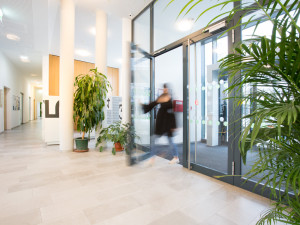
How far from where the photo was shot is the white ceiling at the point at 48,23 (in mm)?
4276

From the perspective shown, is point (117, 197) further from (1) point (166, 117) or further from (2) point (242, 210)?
(1) point (166, 117)

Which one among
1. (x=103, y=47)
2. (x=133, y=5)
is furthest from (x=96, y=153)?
(x=133, y=5)

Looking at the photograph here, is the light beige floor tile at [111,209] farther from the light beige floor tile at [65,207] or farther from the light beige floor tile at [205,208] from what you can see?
the light beige floor tile at [205,208]

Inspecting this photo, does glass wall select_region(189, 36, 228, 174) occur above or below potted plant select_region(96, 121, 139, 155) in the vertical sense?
above

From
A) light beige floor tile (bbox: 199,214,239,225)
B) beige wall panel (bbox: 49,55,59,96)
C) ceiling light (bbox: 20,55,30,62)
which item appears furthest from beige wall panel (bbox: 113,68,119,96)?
light beige floor tile (bbox: 199,214,239,225)

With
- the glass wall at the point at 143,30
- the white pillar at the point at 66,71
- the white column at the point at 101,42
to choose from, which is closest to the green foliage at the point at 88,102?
the white pillar at the point at 66,71

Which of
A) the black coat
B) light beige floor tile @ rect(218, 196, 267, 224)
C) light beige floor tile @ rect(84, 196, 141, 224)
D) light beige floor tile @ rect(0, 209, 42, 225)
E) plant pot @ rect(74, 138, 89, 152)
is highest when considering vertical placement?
the black coat

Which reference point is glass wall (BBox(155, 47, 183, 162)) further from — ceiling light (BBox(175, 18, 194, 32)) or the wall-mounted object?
ceiling light (BBox(175, 18, 194, 32))

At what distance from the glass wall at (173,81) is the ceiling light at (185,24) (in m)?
0.38

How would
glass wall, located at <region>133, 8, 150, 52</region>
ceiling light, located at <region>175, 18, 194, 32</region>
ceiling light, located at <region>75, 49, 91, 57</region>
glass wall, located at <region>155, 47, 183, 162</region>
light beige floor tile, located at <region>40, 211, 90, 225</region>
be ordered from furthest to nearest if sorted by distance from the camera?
ceiling light, located at <region>75, 49, 91, 57</region>, glass wall, located at <region>133, 8, 150, 52</region>, glass wall, located at <region>155, 47, 183, 162</region>, ceiling light, located at <region>175, 18, 194, 32</region>, light beige floor tile, located at <region>40, 211, 90, 225</region>

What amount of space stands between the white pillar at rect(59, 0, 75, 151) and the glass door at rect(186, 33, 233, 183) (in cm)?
304

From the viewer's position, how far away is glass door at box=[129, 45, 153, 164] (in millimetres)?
3643

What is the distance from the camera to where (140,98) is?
Result: 12.5ft

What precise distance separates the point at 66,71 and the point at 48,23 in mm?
1945
